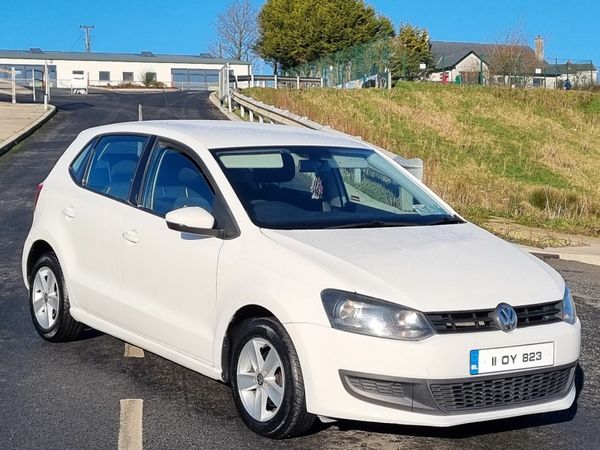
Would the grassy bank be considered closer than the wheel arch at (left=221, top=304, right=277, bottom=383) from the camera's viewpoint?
No

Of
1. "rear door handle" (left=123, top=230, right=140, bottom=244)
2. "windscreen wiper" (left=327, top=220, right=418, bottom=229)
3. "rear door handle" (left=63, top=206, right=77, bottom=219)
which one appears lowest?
"rear door handle" (left=123, top=230, right=140, bottom=244)

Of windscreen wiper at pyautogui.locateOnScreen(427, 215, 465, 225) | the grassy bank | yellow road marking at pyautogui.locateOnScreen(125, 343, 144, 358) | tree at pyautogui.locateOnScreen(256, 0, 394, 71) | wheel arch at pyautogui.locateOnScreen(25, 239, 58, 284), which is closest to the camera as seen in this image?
windscreen wiper at pyautogui.locateOnScreen(427, 215, 465, 225)

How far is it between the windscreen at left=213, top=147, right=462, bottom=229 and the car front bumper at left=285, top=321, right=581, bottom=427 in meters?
1.00

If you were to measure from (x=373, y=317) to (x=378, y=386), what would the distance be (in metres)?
0.34

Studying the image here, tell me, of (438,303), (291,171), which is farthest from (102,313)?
(438,303)

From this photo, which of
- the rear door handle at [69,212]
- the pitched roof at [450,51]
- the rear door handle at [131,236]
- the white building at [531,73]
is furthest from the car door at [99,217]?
the pitched roof at [450,51]

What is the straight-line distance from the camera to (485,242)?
5523 mm

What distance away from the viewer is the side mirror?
5344 millimetres

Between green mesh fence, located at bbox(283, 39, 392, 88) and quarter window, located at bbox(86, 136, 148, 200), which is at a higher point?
green mesh fence, located at bbox(283, 39, 392, 88)

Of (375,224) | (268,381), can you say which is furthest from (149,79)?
(268,381)

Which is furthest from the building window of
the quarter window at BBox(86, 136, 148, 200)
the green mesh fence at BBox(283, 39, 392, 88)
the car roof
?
the car roof

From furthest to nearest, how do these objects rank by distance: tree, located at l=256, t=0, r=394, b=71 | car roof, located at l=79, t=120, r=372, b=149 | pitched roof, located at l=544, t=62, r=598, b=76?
tree, located at l=256, t=0, r=394, b=71 < pitched roof, located at l=544, t=62, r=598, b=76 < car roof, located at l=79, t=120, r=372, b=149

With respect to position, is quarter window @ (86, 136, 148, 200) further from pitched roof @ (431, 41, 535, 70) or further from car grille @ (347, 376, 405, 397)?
pitched roof @ (431, 41, 535, 70)

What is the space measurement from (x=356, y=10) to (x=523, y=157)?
44.3 meters
